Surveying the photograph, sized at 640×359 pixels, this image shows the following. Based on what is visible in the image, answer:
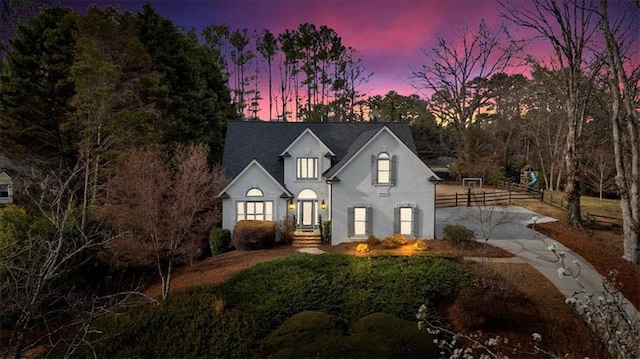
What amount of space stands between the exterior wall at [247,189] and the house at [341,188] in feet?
0.18

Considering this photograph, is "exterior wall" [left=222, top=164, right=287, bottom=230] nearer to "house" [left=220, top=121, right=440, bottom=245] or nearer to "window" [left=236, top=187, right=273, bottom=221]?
"house" [left=220, top=121, right=440, bottom=245]

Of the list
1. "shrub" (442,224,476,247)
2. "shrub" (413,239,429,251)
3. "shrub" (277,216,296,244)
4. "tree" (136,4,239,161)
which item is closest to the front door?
"shrub" (277,216,296,244)

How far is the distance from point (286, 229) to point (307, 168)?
146 inches

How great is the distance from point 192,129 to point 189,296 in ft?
65.5

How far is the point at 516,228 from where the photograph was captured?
21.5 m

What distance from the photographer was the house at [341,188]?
19.9m

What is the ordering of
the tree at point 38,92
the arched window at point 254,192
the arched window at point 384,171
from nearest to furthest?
the arched window at point 384,171 → the arched window at point 254,192 → the tree at point 38,92

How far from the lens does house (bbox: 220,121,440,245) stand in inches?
784

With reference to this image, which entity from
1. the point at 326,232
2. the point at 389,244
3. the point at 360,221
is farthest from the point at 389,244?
the point at 326,232

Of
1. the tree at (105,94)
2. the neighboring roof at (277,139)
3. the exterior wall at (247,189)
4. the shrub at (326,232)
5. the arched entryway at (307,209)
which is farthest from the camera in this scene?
the neighboring roof at (277,139)

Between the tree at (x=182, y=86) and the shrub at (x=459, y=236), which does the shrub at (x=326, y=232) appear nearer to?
the shrub at (x=459, y=236)

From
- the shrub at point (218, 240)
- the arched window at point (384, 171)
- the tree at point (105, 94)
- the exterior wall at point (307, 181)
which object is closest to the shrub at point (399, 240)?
the arched window at point (384, 171)

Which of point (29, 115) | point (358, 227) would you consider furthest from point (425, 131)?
point (29, 115)

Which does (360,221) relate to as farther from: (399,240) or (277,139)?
(277,139)
